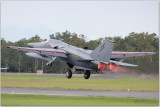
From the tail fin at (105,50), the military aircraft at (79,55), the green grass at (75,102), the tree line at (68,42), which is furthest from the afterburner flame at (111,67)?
the tree line at (68,42)

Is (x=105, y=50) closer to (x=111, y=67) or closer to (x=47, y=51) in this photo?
(x=111, y=67)

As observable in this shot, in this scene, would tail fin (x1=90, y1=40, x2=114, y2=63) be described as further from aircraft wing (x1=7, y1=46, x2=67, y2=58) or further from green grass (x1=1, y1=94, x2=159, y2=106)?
aircraft wing (x1=7, y1=46, x2=67, y2=58)

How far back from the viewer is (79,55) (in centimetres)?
4806

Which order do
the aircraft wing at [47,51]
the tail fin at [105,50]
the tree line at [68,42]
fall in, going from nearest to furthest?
the tail fin at [105,50] < the aircraft wing at [47,51] < the tree line at [68,42]

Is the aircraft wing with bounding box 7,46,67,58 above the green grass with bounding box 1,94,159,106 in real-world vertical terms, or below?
above

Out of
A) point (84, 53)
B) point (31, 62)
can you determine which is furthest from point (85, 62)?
point (31, 62)

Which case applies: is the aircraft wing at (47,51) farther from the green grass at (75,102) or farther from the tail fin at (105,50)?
the tail fin at (105,50)

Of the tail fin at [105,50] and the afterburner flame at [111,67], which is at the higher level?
the tail fin at [105,50]

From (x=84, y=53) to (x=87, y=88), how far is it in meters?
26.4

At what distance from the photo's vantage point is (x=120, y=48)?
449 ft

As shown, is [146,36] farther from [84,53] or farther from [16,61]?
[84,53]

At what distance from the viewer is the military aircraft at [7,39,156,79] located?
44938 millimetres

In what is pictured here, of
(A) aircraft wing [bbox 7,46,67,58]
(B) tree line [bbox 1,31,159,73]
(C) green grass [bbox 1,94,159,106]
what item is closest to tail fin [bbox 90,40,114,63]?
(C) green grass [bbox 1,94,159,106]

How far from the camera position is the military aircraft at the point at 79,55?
147ft
